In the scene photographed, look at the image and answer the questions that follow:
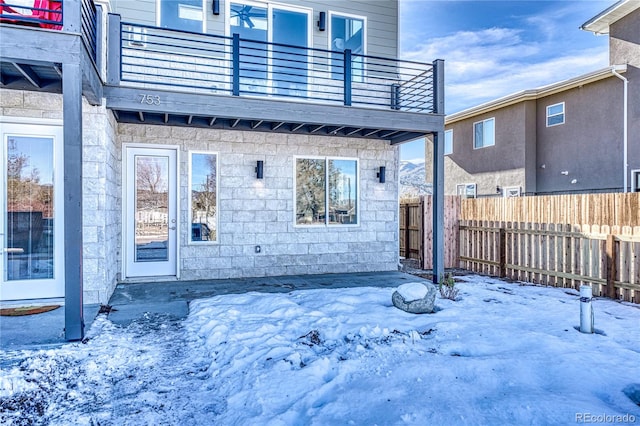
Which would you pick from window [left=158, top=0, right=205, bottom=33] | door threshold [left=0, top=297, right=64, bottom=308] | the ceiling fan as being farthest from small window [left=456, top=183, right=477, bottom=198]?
door threshold [left=0, top=297, right=64, bottom=308]

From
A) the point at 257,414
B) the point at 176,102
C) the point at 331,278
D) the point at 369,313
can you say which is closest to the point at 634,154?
the point at 331,278

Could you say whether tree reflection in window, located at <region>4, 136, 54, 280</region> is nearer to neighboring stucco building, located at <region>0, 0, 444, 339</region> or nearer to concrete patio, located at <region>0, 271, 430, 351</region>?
neighboring stucco building, located at <region>0, 0, 444, 339</region>

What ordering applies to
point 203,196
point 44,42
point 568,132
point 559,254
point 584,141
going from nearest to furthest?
point 44,42 → point 559,254 → point 203,196 → point 584,141 → point 568,132

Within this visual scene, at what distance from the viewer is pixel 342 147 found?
8.62 meters

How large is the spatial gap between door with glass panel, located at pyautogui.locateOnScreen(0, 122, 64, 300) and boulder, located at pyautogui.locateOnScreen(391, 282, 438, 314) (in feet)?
14.6

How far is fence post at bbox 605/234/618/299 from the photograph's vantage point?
20.5 feet

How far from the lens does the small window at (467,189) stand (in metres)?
17.2

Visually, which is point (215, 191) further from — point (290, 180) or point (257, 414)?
point (257, 414)

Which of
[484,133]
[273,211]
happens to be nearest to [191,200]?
[273,211]

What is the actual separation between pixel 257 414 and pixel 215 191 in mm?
5479

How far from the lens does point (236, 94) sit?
649 centimetres

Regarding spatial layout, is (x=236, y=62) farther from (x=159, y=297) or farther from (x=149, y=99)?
(x=159, y=297)

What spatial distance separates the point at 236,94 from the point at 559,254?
5907 mm

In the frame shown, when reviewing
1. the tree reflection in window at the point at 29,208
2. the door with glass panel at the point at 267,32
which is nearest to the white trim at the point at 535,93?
the door with glass panel at the point at 267,32
